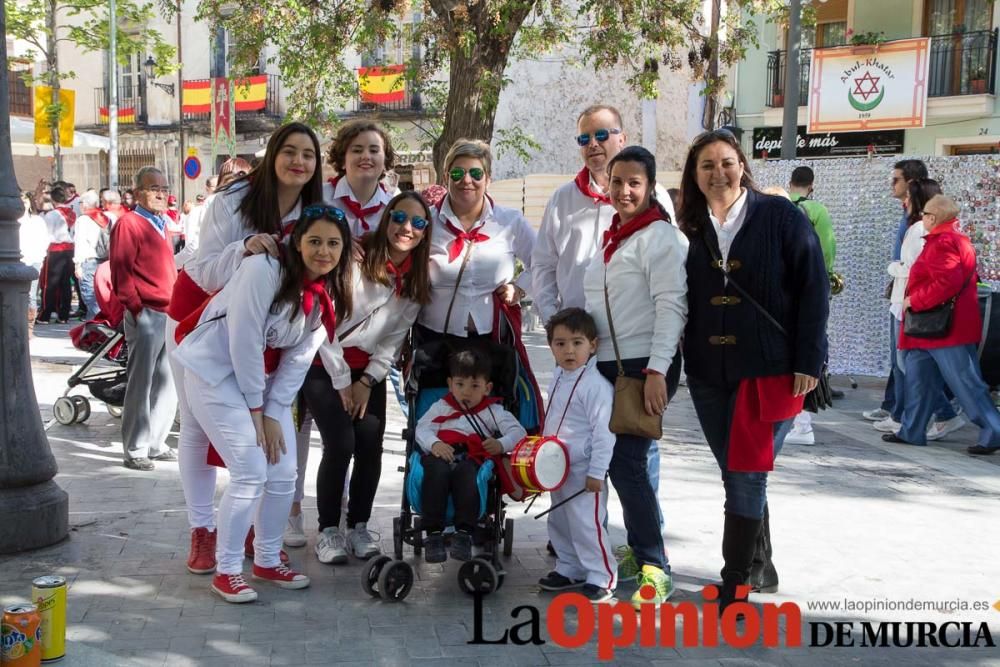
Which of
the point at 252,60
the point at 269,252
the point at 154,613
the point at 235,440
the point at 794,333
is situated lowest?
the point at 154,613

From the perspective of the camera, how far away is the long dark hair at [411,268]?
5.13 metres

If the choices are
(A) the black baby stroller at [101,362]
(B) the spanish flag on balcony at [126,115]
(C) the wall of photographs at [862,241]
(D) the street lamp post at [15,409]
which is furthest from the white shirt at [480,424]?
(B) the spanish flag on balcony at [126,115]

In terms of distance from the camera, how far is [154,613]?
4621mm

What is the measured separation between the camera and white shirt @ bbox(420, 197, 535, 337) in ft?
17.1

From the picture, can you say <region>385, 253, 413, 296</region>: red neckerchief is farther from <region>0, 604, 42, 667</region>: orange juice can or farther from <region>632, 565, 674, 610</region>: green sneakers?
<region>0, 604, 42, 667</region>: orange juice can

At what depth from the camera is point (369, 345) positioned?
5.23m

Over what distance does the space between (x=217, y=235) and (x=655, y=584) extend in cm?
252

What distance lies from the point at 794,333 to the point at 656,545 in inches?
45.4

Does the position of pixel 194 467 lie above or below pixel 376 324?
below

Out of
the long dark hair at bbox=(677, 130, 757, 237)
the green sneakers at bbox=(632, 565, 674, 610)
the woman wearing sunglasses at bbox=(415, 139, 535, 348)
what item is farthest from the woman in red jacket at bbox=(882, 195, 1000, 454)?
the green sneakers at bbox=(632, 565, 674, 610)

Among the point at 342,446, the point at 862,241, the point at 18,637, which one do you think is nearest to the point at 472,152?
the point at 342,446

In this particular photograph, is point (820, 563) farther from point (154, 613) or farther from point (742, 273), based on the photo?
point (154, 613)

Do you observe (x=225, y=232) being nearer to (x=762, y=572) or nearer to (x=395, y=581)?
(x=395, y=581)

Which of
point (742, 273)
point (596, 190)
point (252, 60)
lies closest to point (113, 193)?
point (252, 60)
